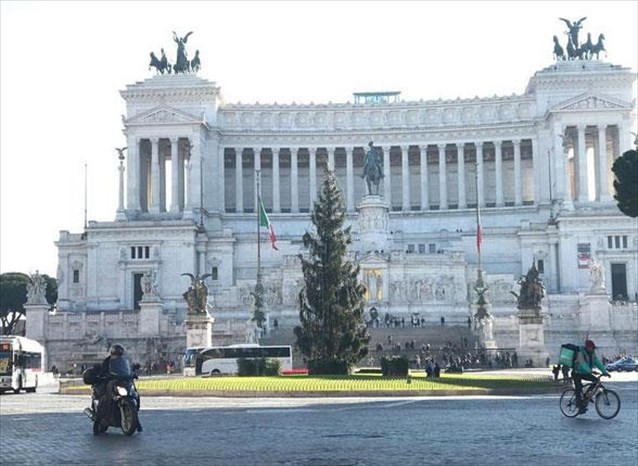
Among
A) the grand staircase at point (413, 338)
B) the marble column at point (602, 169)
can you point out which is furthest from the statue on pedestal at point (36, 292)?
the marble column at point (602, 169)

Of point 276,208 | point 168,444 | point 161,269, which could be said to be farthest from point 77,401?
point 276,208

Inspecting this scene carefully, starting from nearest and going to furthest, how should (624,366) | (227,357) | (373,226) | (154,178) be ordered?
(227,357)
(624,366)
(373,226)
(154,178)

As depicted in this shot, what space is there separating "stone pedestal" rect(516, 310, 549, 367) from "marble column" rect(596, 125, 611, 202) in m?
46.0

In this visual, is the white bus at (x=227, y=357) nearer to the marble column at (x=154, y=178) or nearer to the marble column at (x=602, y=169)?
the marble column at (x=154, y=178)

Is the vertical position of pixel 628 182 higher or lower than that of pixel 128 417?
higher

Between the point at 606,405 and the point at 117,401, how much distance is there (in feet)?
41.7

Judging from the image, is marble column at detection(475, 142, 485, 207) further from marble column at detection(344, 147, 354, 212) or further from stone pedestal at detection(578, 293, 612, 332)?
stone pedestal at detection(578, 293, 612, 332)

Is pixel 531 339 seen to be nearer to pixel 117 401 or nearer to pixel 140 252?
pixel 140 252

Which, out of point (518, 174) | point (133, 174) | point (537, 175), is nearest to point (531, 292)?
point (537, 175)

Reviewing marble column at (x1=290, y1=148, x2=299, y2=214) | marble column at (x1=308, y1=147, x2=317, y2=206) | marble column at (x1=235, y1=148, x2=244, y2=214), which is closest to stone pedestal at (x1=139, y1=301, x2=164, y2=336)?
marble column at (x1=235, y1=148, x2=244, y2=214)

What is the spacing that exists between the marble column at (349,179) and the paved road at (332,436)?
8935 cm

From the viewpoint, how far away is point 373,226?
351ft

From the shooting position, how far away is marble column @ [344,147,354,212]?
4904 inches

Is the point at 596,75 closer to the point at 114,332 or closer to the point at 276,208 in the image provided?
the point at 276,208
